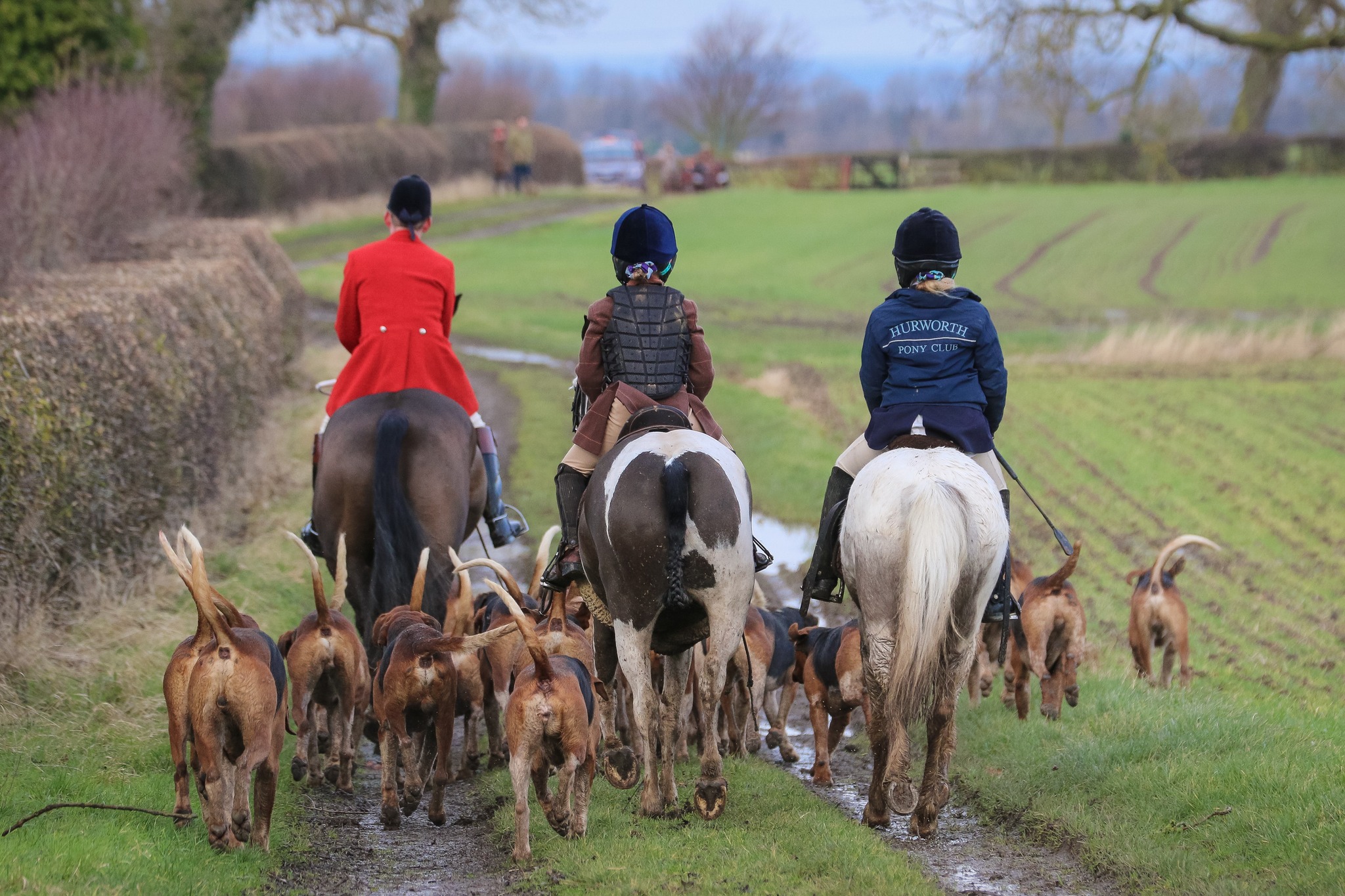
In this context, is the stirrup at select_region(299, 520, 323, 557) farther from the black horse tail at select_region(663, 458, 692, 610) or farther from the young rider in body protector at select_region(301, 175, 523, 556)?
the black horse tail at select_region(663, 458, 692, 610)

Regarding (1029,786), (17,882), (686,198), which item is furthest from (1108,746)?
(686,198)

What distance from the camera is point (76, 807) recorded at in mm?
5762

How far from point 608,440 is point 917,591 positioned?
1.83 metres

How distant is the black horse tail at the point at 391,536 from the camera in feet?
23.8

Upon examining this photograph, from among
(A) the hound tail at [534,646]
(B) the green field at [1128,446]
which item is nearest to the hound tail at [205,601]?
(A) the hound tail at [534,646]

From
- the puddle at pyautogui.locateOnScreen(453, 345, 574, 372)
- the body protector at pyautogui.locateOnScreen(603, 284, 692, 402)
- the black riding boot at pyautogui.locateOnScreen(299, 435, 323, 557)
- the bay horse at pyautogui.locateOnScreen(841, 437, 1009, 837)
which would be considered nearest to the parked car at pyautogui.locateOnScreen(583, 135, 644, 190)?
the puddle at pyautogui.locateOnScreen(453, 345, 574, 372)

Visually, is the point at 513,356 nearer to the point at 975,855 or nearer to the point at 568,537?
the point at 568,537

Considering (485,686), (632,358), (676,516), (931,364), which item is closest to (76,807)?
(485,686)

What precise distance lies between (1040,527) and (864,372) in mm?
6989

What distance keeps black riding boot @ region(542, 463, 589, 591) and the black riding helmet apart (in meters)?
1.85

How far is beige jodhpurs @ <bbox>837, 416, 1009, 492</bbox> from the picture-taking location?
636 centimetres

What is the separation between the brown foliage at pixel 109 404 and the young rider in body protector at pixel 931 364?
4253 mm

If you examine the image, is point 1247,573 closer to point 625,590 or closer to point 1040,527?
point 1040,527

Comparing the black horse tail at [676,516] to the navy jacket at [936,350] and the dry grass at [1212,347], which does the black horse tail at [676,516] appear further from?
the dry grass at [1212,347]
